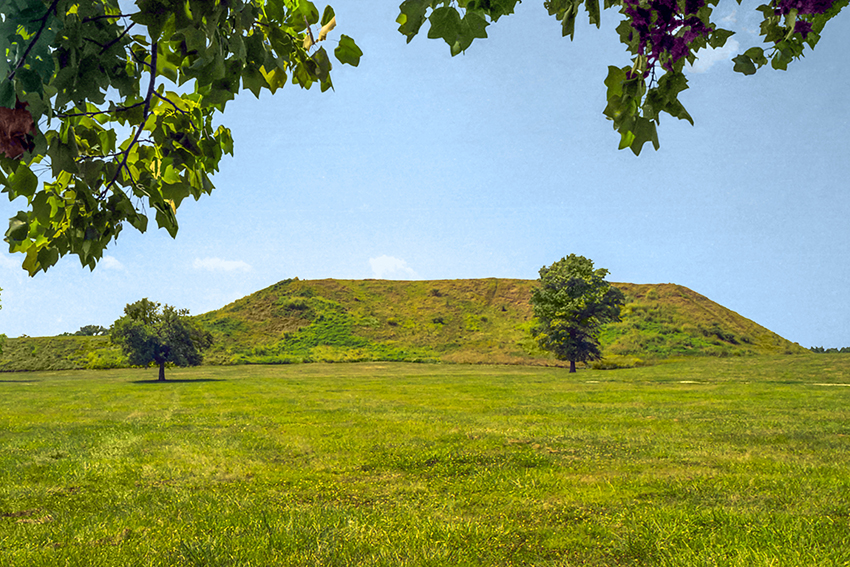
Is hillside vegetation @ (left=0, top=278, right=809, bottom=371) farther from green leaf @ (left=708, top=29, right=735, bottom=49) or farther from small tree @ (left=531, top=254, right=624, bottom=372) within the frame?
green leaf @ (left=708, top=29, right=735, bottom=49)

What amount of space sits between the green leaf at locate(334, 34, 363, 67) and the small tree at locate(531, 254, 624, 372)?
40.7 metres

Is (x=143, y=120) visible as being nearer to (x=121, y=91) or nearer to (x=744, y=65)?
(x=121, y=91)

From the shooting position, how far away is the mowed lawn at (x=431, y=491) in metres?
4.78

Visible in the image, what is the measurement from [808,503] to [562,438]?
5.11m

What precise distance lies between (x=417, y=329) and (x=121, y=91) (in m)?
82.6

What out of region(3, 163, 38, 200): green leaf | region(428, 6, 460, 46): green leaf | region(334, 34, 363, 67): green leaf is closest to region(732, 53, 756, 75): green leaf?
region(428, 6, 460, 46): green leaf

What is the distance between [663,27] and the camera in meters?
2.18

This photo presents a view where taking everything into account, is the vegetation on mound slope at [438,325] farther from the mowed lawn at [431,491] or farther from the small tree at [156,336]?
the mowed lawn at [431,491]

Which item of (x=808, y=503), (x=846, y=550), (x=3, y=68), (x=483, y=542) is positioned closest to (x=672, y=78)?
(x=3, y=68)

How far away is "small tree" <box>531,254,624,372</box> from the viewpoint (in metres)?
42.7

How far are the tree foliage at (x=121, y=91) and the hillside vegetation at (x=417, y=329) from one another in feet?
147

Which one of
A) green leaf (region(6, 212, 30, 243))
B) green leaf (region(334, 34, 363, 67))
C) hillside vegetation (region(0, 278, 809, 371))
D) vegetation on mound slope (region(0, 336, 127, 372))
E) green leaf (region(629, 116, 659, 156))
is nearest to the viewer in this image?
green leaf (region(629, 116, 659, 156))

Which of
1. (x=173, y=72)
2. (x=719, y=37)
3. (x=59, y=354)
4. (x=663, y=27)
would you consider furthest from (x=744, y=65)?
(x=59, y=354)

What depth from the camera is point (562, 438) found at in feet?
35.9
